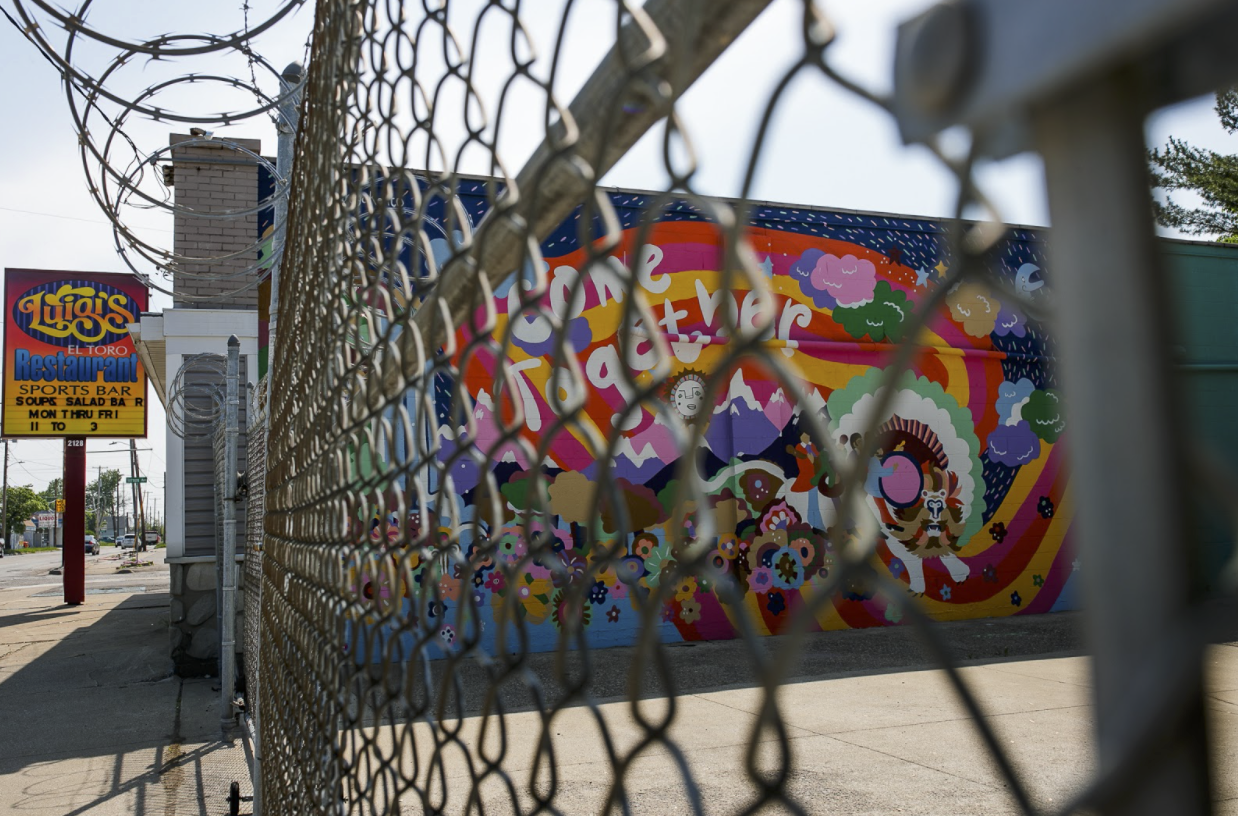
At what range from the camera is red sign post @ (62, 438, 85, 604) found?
16641 millimetres

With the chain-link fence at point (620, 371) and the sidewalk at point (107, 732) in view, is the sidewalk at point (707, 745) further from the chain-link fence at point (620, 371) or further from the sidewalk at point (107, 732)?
the chain-link fence at point (620, 371)

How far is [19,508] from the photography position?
76438mm

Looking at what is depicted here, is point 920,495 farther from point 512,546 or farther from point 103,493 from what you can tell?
point 103,493

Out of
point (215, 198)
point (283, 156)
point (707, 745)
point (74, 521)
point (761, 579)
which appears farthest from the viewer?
point (74, 521)

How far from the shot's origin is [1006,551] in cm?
1073

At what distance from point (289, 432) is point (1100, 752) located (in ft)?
8.27

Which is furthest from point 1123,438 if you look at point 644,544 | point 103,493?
point 103,493

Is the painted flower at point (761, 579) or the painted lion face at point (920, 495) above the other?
the painted lion face at point (920, 495)

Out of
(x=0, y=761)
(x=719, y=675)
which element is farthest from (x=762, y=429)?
(x=0, y=761)

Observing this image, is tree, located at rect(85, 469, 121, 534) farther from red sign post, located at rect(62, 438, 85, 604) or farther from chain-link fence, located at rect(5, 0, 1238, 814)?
chain-link fence, located at rect(5, 0, 1238, 814)

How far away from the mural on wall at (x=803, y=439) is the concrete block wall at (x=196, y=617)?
2096mm

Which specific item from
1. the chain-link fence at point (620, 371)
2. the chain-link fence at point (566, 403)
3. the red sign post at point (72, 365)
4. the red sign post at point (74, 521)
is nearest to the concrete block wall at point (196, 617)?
the chain-link fence at point (566, 403)

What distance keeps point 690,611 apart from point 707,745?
4.09 m

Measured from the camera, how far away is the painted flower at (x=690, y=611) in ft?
30.7
